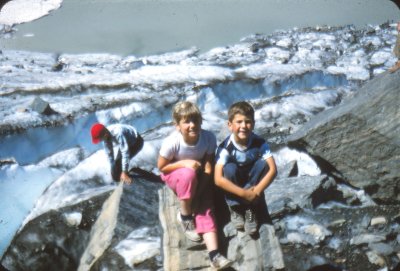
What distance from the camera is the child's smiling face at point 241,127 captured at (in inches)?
96.9

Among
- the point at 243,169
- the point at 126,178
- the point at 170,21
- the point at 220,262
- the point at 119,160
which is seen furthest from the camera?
the point at 170,21

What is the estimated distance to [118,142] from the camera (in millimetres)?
3826

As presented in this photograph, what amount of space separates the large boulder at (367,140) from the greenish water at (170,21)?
690cm

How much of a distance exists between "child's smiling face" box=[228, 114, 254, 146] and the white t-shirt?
21 cm

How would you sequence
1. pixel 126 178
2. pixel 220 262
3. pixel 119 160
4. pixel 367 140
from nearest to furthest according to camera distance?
pixel 220 262
pixel 126 178
pixel 367 140
pixel 119 160

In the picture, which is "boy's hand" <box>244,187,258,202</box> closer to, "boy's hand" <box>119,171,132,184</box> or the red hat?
"boy's hand" <box>119,171,132,184</box>

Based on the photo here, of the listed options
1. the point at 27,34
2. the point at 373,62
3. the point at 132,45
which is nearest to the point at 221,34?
the point at 132,45

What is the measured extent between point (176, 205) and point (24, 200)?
260cm

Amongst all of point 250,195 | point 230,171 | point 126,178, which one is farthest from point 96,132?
point 250,195

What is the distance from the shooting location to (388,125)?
3850 mm

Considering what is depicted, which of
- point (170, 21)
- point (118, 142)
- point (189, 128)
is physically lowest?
point (189, 128)

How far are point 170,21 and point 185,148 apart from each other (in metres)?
11.2

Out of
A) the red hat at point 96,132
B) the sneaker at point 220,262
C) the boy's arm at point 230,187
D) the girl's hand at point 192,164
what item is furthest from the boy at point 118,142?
the sneaker at point 220,262

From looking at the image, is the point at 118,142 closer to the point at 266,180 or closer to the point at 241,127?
the point at 241,127
